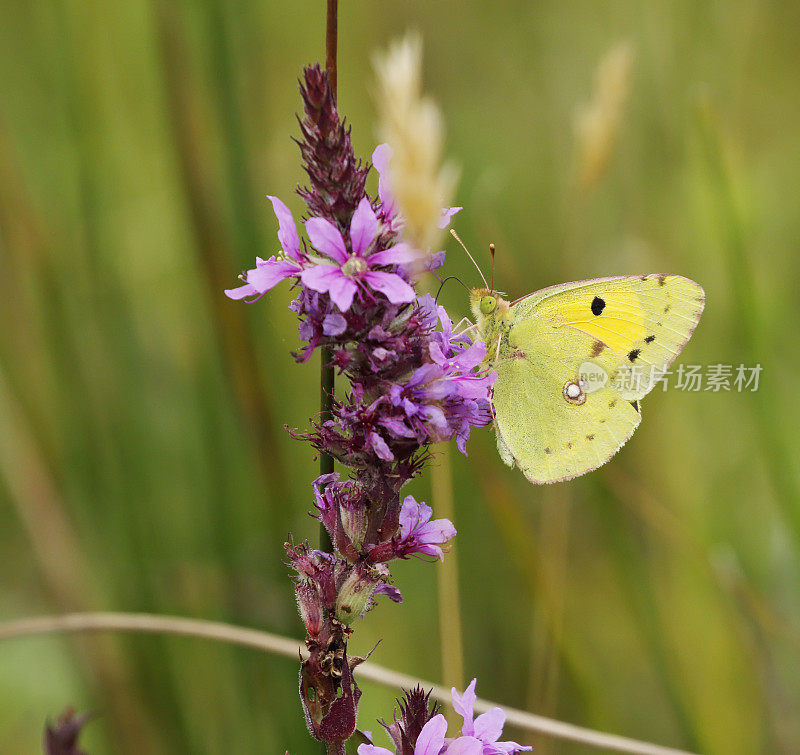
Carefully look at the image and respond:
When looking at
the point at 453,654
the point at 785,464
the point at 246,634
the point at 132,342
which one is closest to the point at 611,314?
the point at 785,464

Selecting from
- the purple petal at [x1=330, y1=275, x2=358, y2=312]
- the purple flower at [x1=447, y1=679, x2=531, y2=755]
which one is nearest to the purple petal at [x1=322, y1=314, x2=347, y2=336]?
the purple petal at [x1=330, y1=275, x2=358, y2=312]

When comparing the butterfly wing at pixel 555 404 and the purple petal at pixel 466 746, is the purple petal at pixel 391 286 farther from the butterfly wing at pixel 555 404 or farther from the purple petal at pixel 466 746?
the butterfly wing at pixel 555 404

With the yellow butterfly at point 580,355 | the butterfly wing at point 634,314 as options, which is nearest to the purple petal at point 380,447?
the yellow butterfly at point 580,355

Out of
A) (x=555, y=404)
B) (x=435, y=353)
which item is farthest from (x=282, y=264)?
(x=555, y=404)

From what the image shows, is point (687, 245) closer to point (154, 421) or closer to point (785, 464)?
point (785, 464)

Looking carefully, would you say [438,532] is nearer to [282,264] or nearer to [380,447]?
[380,447]

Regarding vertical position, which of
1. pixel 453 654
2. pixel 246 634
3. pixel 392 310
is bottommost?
pixel 453 654

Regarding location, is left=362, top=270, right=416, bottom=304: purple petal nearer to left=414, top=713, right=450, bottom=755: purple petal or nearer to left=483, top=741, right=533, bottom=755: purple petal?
left=414, top=713, right=450, bottom=755: purple petal
